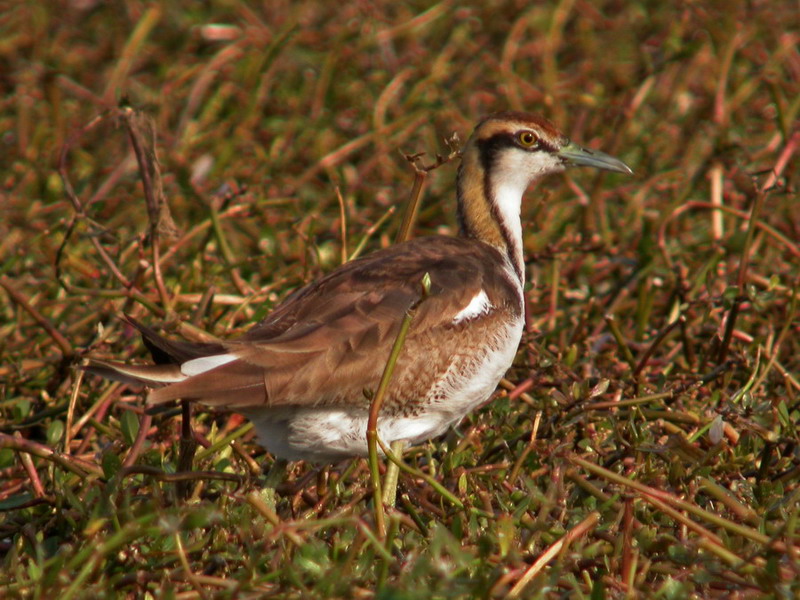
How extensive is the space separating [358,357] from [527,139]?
1.71m

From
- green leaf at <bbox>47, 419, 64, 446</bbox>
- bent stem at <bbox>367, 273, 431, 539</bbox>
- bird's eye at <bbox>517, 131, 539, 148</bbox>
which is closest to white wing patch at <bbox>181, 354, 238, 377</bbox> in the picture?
bent stem at <bbox>367, 273, 431, 539</bbox>

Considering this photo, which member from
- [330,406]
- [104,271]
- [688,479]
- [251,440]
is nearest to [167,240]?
[104,271]

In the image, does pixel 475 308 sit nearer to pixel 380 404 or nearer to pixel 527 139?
pixel 380 404

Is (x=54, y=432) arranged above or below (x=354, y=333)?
below

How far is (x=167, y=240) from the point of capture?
6.20 m

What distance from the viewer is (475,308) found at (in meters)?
4.45

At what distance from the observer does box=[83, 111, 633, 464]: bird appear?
396 cm

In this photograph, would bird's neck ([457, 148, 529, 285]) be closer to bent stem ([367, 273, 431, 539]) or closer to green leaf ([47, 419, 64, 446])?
bent stem ([367, 273, 431, 539])

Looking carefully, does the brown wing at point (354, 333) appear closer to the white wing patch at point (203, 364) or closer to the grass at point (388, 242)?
the white wing patch at point (203, 364)

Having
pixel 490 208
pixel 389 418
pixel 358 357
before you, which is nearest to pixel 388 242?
pixel 490 208

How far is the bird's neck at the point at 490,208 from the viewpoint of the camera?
5230mm

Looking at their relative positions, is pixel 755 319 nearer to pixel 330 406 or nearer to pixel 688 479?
pixel 688 479

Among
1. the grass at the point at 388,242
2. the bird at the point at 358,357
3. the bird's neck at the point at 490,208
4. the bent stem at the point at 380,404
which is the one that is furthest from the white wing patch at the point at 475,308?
the bent stem at the point at 380,404

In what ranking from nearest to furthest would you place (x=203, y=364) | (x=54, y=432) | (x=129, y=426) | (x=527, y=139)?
(x=203, y=364) < (x=129, y=426) < (x=54, y=432) < (x=527, y=139)
